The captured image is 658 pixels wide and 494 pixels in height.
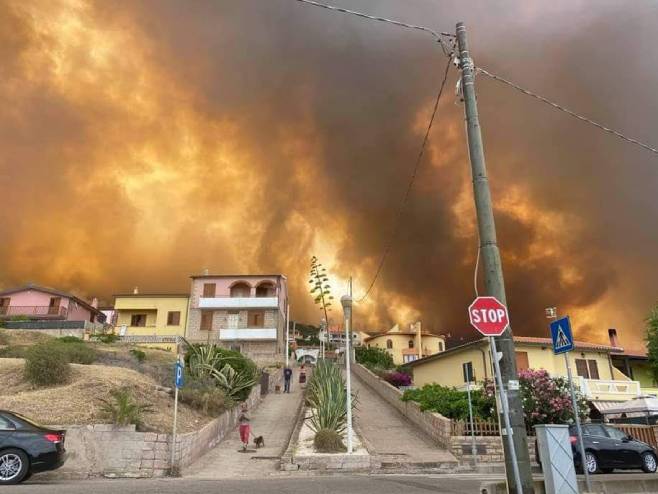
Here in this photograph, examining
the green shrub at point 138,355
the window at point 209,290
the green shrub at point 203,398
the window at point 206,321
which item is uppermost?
the window at point 209,290

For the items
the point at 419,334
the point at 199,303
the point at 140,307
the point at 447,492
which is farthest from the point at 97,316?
the point at 447,492

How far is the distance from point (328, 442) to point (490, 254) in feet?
29.1

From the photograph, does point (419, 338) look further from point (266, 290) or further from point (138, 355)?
point (138, 355)

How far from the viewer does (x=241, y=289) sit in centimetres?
5669

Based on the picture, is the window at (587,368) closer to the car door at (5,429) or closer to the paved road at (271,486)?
the paved road at (271,486)

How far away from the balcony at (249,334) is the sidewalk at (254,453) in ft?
83.3

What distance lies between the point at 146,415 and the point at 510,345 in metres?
11.3

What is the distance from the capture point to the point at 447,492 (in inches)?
377

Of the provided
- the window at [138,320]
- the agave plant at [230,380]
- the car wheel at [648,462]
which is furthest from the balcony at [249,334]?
the car wheel at [648,462]

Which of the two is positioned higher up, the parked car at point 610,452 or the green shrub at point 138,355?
the green shrub at point 138,355

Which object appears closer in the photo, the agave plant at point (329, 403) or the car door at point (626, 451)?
the car door at point (626, 451)

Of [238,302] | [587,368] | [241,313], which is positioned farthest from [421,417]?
[241,313]

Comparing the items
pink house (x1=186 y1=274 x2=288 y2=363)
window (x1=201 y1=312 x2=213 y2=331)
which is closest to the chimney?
pink house (x1=186 y1=274 x2=288 y2=363)

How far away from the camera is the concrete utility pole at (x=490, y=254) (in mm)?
6310
